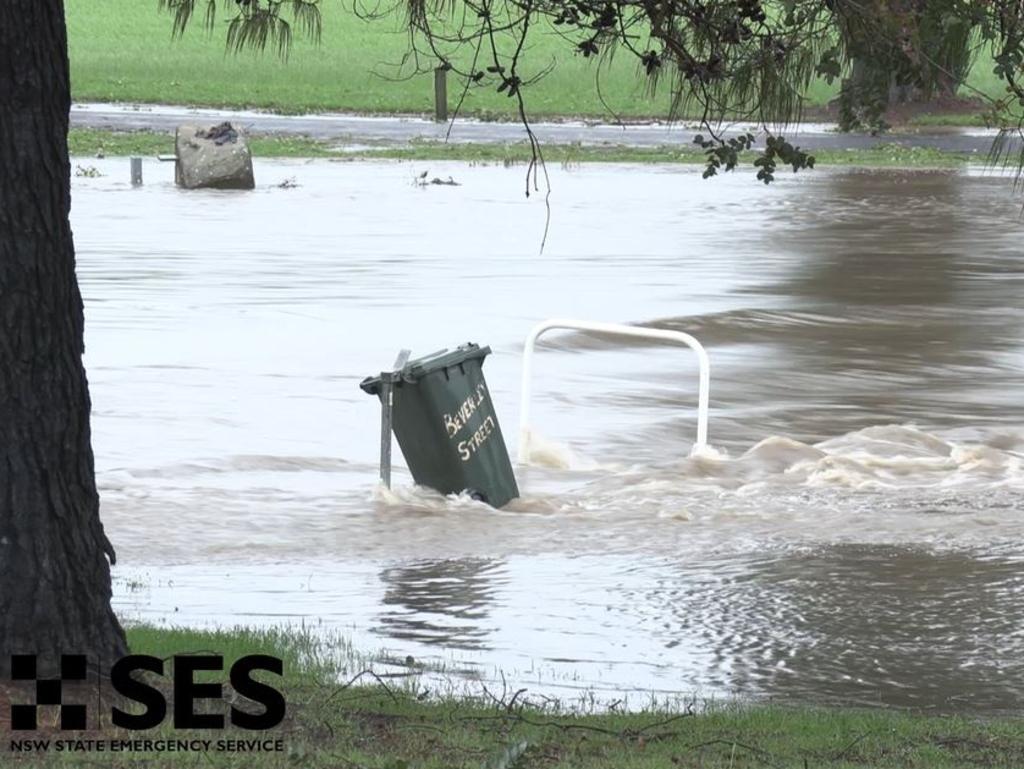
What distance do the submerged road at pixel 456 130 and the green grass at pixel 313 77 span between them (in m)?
1.04

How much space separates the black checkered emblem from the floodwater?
1.77m

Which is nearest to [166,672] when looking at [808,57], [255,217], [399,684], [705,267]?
[399,684]

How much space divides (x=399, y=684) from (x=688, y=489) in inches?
190

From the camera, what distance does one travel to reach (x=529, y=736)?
19.0 feet

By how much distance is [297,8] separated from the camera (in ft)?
23.8

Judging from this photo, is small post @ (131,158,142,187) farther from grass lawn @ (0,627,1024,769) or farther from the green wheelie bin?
grass lawn @ (0,627,1024,769)

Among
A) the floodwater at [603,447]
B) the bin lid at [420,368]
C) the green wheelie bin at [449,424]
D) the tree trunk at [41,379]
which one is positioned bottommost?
the floodwater at [603,447]

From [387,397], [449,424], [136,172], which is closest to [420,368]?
[387,397]

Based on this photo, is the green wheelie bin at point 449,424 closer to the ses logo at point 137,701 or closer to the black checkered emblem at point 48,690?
the ses logo at point 137,701

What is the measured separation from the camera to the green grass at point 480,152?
3281 centimetres

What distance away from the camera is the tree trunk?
221 inches

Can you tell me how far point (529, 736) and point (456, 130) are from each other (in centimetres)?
3385

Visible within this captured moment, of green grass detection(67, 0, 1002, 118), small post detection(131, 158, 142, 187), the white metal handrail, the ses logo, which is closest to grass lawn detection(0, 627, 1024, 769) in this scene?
the ses logo

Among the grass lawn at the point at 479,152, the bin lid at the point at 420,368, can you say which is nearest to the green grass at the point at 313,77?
the grass lawn at the point at 479,152
